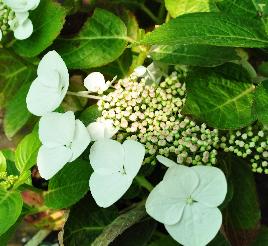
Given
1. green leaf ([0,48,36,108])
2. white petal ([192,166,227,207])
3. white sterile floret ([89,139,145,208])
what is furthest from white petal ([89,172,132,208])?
green leaf ([0,48,36,108])

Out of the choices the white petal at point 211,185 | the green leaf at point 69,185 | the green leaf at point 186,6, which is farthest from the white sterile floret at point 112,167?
the green leaf at point 186,6

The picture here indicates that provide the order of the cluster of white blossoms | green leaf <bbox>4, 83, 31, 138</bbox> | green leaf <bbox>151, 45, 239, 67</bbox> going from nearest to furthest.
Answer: green leaf <bbox>151, 45, 239, 67</bbox> < the cluster of white blossoms < green leaf <bbox>4, 83, 31, 138</bbox>

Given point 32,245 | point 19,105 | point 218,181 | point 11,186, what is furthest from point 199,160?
point 32,245

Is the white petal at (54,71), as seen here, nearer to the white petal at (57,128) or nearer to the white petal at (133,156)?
the white petal at (57,128)

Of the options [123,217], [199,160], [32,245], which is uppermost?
[199,160]

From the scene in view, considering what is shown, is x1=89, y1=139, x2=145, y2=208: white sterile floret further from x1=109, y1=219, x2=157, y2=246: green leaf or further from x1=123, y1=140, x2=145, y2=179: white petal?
x1=109, y1=219, x2=157, y2=246: green leaf

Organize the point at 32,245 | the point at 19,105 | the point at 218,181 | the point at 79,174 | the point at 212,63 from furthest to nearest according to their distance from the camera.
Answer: the point at 32,245
the point at 19,105
the point at 79,174
the point at 212,63
the point at 218,181

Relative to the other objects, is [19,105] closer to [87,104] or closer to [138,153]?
[87,104]
